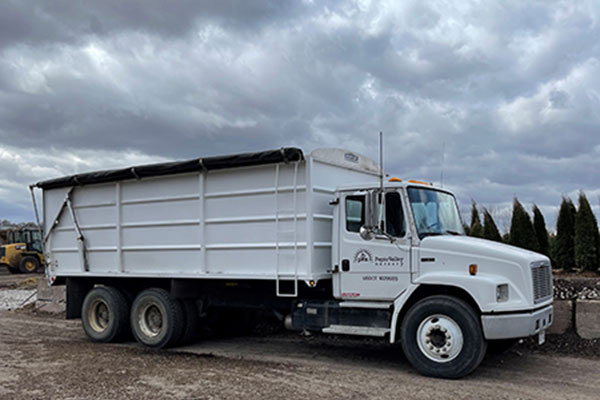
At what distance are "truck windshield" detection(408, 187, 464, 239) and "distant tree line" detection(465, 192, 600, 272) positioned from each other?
22.0ft

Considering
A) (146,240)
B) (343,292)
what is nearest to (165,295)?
(146,240)

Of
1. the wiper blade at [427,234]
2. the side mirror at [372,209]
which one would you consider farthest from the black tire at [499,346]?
the side mirror at [372,209]

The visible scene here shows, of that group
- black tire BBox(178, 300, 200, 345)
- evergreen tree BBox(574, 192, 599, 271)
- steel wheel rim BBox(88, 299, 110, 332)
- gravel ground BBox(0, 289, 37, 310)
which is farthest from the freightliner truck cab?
gravel ground BBox(0, 289, 37, 310)

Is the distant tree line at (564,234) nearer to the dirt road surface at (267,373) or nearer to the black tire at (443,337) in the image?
the dirt road surface at (267,373)

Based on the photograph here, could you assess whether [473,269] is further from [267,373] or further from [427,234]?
[267,373]

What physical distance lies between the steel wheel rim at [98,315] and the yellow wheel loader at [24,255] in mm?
23915

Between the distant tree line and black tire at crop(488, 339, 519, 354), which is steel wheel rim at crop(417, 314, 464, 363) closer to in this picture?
black tire at crop(488, 339, 519, 354)

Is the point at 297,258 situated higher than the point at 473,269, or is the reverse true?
the point at 297,258

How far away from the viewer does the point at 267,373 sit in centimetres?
812

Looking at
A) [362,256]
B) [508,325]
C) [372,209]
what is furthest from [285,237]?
[508,325]

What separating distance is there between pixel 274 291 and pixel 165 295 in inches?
81.7

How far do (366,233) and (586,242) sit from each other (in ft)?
27.6

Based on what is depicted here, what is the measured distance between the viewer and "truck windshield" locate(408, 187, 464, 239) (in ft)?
27.0

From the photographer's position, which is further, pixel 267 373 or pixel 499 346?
pixel 499 346
